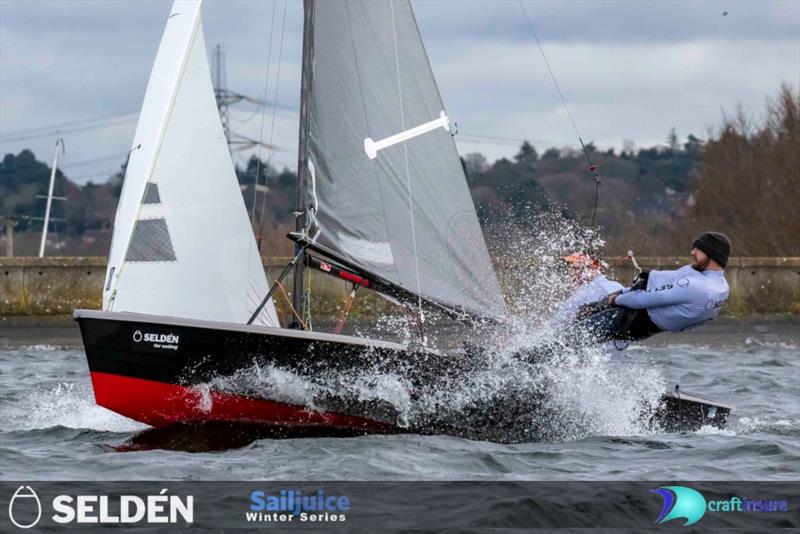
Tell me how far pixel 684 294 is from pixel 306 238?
2.57 metres

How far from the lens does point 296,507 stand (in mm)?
6734

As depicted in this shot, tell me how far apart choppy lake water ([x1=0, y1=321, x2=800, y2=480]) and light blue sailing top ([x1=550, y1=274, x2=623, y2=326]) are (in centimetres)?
45

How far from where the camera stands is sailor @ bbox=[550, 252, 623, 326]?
975 centimetres

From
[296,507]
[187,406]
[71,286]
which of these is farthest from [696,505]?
[71,286]

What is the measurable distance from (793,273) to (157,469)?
43.4ft

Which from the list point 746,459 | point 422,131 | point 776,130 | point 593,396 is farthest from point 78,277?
point 776,130

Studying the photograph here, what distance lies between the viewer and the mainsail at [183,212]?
9.32 meters

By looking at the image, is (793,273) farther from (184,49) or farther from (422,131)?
(184,49)

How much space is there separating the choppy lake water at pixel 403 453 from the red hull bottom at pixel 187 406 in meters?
0.22

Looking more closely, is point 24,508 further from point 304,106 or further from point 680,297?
point 680,297

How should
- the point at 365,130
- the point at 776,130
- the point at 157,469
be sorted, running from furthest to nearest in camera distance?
1. the point at 776,130
2. the point at 365,130
3. the point at 157,469

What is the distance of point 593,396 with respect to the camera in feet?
31.6

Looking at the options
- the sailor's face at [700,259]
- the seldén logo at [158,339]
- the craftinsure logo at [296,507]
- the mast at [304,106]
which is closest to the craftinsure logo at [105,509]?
the craftinsure logo at [296,507]

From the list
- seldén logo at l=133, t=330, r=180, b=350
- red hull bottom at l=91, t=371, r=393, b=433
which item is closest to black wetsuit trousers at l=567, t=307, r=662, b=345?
red hull bottom at l=91, t=371, r=393, b=433
